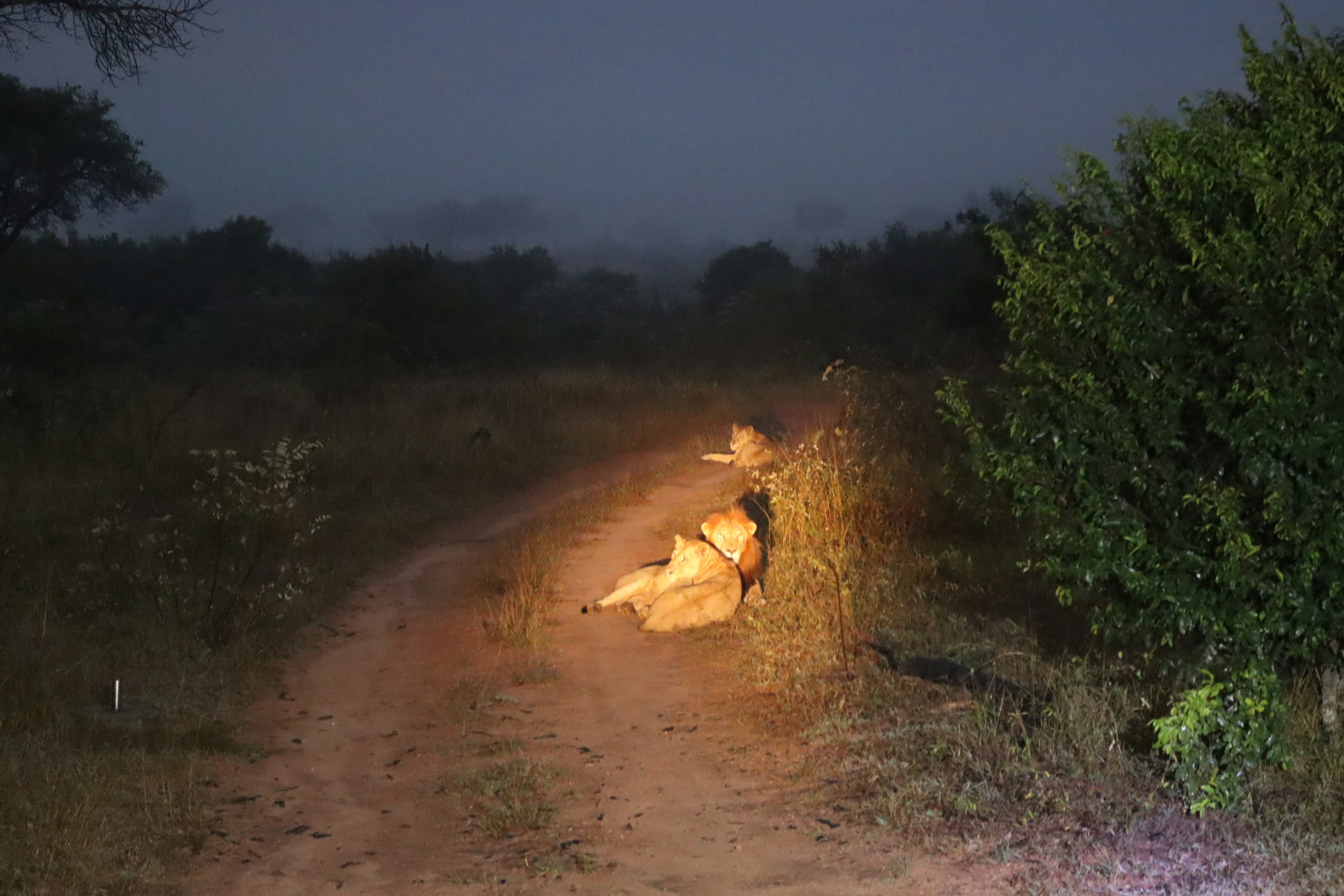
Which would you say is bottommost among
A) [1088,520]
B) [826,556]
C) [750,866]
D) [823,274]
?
[750,866]

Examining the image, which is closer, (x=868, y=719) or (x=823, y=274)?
(x=868, y=719)

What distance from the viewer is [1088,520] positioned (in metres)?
4.59

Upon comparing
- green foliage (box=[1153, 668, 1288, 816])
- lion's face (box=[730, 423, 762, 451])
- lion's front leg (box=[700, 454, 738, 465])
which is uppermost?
lion's face (box=[730, 423, 762, 451])

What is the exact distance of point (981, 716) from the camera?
16.5 ft

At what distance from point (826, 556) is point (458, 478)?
6.49 metres

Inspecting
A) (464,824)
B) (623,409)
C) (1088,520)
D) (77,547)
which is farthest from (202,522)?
(623,409)

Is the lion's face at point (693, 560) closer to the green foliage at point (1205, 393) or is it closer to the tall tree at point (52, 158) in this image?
the green foliage at point (1205, 393)

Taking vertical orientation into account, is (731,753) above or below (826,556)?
below

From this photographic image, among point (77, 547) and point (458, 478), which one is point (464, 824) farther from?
point (458, 478)

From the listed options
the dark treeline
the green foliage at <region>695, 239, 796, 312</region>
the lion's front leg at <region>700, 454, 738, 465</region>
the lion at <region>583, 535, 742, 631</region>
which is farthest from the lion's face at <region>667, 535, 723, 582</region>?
the green foliage at <region>695, 239, 796, 312</region>

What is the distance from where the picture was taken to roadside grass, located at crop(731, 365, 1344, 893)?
3.95m

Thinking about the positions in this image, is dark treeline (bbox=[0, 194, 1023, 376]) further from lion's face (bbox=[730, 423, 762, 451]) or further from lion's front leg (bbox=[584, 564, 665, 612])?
lion's front leg (bbox=[584, 564, 665, 612])

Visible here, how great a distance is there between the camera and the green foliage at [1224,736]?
4.25 m

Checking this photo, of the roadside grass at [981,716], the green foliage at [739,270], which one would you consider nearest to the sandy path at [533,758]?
the roadside grass at [981,716]
